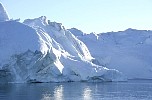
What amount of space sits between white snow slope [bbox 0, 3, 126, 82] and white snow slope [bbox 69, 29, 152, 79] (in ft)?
76.6

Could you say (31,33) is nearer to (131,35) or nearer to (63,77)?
(63,77)

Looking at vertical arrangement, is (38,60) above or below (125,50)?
below

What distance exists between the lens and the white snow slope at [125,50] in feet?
376

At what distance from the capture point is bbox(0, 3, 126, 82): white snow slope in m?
72.8

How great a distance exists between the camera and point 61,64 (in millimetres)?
80188

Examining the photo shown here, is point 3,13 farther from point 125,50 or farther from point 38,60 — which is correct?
point 125,50

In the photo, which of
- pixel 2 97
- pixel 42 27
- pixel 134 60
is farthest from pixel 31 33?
pixel 134 60

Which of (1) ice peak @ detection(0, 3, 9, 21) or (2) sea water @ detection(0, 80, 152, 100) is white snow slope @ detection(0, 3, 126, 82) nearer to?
(1) ice peak @ detection(0, 3, 9, 21)

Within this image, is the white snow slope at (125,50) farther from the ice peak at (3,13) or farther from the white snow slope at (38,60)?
the ice peak at (3,13)

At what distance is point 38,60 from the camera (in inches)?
A: 2894

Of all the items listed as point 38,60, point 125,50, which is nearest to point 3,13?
point 38,60

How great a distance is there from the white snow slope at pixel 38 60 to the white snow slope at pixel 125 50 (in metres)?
23.3

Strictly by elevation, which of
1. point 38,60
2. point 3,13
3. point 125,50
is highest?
point 3,13

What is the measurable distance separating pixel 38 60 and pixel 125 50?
55.4 meters
